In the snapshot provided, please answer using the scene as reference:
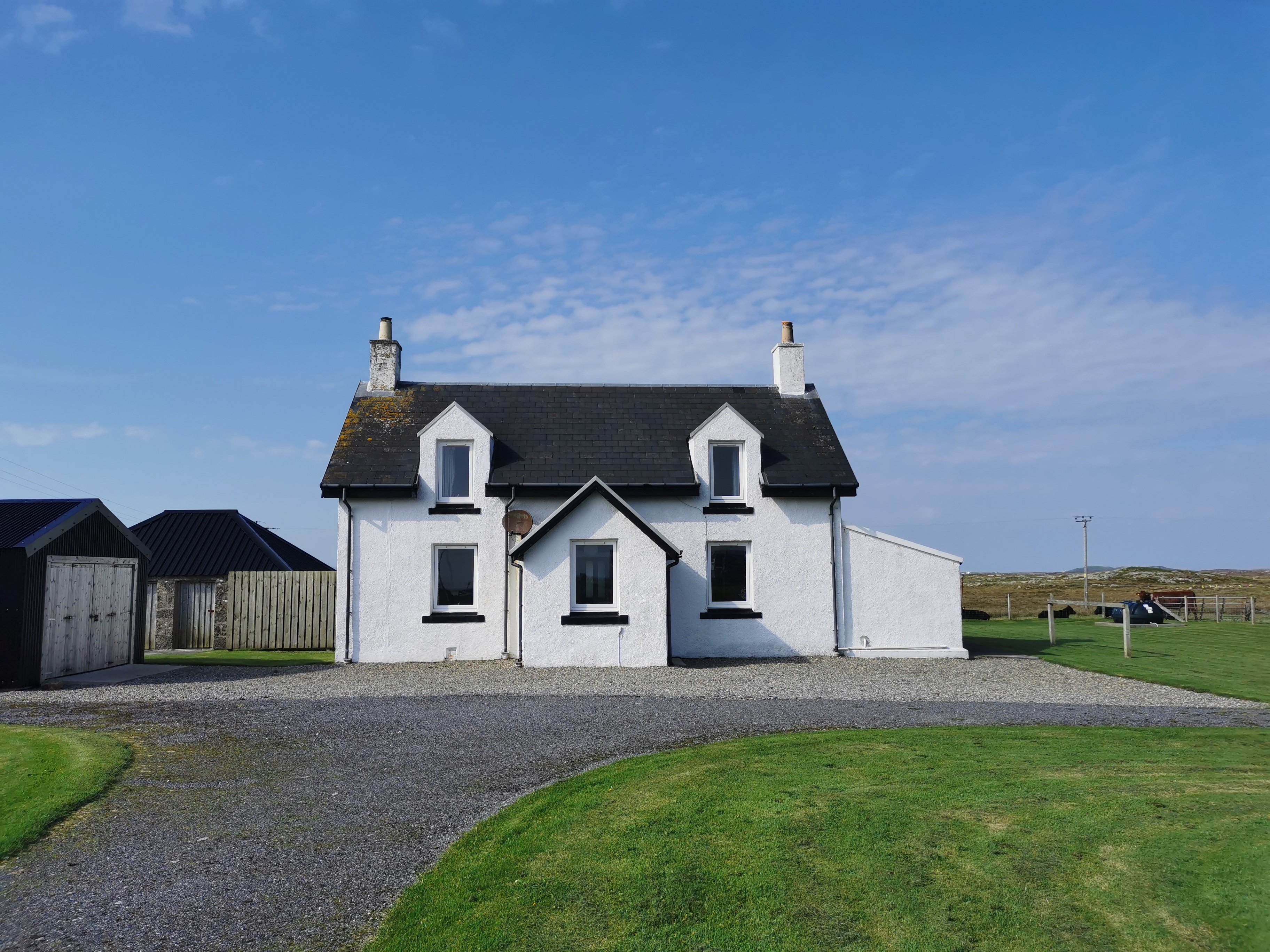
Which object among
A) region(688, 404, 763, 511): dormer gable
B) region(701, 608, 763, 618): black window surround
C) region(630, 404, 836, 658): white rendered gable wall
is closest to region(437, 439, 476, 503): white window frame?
region(630, 404, 836, 658): white rendered gable wall

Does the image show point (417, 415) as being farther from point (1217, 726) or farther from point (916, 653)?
point (1217, 726)

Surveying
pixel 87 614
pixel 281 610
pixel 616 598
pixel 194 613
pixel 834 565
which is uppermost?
pixel 834 565

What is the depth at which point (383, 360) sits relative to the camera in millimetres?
25109

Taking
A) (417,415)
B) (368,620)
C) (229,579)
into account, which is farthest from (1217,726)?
(229,579)

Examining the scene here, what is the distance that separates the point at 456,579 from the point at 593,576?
3856 millimetres

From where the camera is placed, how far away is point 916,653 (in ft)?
73.8

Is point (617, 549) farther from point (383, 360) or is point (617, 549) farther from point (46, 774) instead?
point (46, 774)

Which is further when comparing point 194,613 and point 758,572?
point 194,613

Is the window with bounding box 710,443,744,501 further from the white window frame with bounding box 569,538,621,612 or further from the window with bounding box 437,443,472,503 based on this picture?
the window with bounding box 437,443,472,503

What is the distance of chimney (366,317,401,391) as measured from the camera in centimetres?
2505

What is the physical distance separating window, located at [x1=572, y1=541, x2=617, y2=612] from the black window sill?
0.81 ft

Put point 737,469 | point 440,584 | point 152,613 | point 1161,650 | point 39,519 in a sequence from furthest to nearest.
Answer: point 152,613, point 1161,650, point 737,469, point 440,584, point 39,519

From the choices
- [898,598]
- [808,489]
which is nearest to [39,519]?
[808,489]

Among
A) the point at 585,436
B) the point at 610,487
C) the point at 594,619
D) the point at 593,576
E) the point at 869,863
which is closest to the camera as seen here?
the point at 869,863
